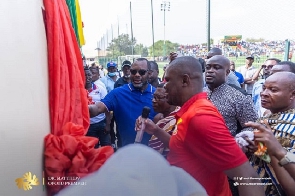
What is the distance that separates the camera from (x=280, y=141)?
5.07 feet

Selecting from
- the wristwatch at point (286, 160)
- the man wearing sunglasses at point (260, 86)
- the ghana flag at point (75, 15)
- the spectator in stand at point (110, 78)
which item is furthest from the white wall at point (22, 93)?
the spectator in stand at point (110, 78)

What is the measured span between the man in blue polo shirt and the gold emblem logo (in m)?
1.36

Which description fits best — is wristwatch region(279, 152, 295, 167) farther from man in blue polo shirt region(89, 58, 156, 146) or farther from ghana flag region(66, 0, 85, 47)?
ghana flag region(66, 0, 85, 47)

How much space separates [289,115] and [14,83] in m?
1.45

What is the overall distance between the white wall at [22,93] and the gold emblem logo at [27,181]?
13mm

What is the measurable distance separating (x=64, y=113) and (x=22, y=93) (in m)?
0.32

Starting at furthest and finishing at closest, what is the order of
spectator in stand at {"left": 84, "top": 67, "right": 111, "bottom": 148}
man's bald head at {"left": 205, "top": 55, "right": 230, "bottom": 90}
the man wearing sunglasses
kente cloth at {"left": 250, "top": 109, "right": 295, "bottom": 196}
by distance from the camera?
Answer: spectator in stand at {"left": 84, "top": 67, "right": 111, "bottom": 148}
the man wearing sunglasses
man's bald head at {"left": 205, "top": 55, "right": 230, "bottom": 90}
kente cloth at {"left": 250, "top": 109, "right": 295, "bottom": 196}

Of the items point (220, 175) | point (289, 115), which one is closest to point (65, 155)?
point (220, 175)

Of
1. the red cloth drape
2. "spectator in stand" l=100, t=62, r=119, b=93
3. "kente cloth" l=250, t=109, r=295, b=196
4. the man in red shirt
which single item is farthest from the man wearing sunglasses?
"spectator in stand" l=100, t=62, r=119, b=93

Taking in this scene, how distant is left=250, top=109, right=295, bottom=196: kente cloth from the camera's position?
1.52 meters

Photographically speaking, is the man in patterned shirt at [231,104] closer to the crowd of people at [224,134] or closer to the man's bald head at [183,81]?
the crowd of people at [224,134]

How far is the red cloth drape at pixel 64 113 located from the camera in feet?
3.56

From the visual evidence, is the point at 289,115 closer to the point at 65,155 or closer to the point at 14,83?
the point at 65,155

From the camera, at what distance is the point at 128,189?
519 millimetres
